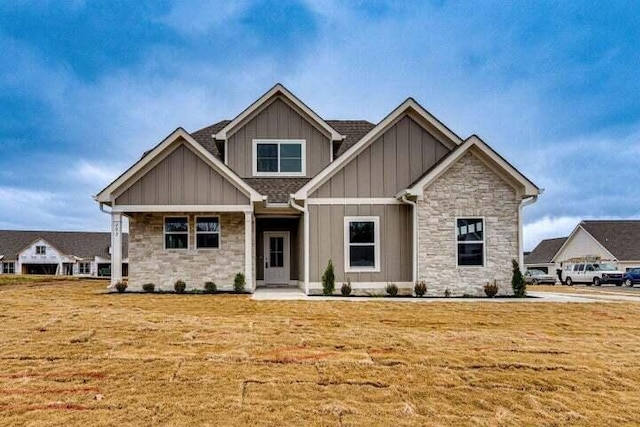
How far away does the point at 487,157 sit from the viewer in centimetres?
1301

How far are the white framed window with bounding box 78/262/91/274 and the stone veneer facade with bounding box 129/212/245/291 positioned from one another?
50.1m

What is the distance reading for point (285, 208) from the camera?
1441 centimetres

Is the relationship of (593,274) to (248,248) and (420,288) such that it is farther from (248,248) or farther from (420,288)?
(248,248)

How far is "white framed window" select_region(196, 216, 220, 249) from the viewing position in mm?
14359

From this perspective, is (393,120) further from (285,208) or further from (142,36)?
→ (142,36)

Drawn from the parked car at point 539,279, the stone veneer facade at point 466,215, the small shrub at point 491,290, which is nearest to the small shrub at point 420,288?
the stone veneer facade at point 466,215

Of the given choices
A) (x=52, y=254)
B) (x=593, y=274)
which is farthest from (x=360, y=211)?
(x=52, y=254)

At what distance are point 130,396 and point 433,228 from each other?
33.8 feet

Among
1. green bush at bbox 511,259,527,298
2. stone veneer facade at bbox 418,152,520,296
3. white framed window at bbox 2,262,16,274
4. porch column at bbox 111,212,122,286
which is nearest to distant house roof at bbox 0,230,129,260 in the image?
white framed window at bbox 2,262,16,274

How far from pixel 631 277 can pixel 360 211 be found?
87.7 feet

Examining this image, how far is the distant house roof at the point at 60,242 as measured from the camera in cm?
5653

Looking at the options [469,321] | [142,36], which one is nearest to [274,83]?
[142,36]

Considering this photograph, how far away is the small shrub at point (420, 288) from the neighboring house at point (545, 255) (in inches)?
1745

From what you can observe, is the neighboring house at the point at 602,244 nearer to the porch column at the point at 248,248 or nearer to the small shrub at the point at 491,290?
the small shrub at the point at 491,290
